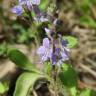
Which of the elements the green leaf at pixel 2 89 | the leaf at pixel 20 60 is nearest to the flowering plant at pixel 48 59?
the leaf at pixel 20 60

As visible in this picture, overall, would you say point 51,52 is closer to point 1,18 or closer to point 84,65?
point 84,65

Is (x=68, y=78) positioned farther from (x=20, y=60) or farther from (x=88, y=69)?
(x=88, y=69)

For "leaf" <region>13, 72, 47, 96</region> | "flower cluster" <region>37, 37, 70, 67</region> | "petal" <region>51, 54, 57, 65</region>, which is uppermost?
"flower cluster" <region>37, 37, 70, 67</region>

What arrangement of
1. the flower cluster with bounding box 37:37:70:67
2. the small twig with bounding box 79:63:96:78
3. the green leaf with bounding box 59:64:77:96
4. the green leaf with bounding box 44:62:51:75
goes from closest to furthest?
the flower cluster with bounding box 37:37:70:67
the green leaf with bounding box 44:62:51:75
the green leaf with bounding box 59:64:77:96
the small twig with bounding box 79:63:96:78

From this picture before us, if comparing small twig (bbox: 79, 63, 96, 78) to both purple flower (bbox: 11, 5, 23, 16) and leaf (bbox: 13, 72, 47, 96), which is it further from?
purple flower (bbox: 11, 5, 23, 16)

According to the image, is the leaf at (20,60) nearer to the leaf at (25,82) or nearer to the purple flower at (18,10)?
the leaf at (25,82)

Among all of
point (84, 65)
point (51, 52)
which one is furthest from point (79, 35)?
point (51, 52)

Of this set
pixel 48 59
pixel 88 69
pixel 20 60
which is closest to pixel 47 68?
pixel 48 59

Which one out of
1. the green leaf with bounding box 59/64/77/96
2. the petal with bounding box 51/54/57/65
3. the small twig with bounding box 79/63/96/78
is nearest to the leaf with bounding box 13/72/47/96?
the green leaf with bounding box 59/64/77/96
